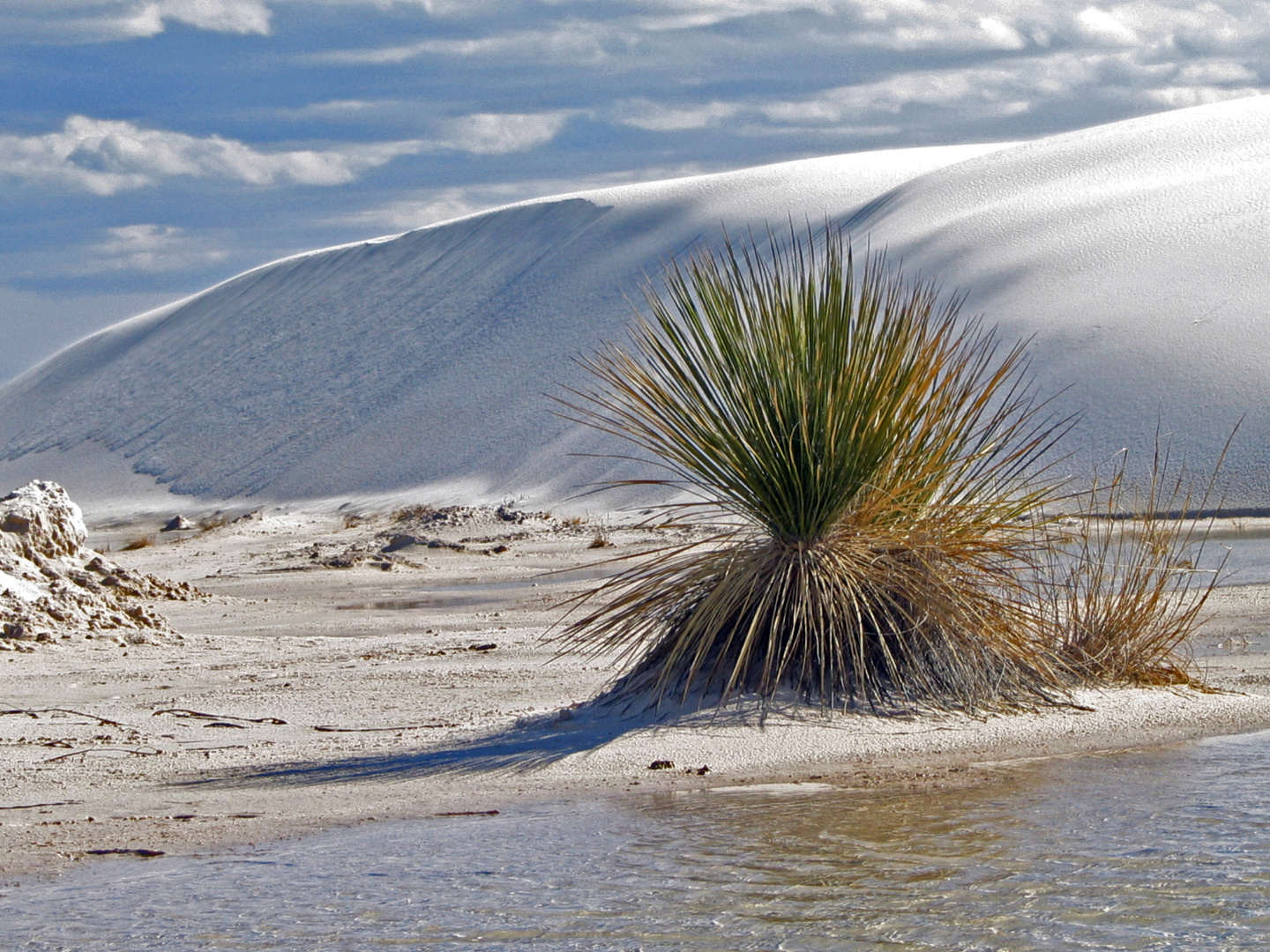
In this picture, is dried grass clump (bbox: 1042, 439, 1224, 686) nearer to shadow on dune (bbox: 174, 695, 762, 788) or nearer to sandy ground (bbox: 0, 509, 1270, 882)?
sandy ground (bbox: 0, 509, 1270, 882)

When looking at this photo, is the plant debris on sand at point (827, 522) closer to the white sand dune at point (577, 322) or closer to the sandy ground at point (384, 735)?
the sandy ground at point (384, 735)

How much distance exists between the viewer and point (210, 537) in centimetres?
2427

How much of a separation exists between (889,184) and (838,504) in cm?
4565

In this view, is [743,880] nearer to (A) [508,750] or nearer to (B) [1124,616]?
(A) [508,750]

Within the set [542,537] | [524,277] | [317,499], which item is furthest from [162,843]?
[524,277]

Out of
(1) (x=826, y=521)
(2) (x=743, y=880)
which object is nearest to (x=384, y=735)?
(1) (x=826, y=521)

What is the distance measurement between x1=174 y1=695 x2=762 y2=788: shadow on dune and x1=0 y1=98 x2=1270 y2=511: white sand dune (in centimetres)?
1424

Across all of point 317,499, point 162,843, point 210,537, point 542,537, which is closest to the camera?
point 162,843

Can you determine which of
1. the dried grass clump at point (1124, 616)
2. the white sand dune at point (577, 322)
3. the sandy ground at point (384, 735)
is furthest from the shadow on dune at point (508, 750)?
the white sand dune at point (577, 322)

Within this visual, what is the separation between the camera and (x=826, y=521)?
6477 mm

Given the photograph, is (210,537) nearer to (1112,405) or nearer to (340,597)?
(340,597)

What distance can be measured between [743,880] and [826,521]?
231cm

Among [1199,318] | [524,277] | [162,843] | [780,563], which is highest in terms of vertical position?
[524,277]

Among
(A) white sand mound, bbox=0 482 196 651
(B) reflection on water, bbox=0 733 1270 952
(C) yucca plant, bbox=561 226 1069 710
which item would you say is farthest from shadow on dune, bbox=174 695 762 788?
(A) white sand mound, bbox=0 482 196 651
